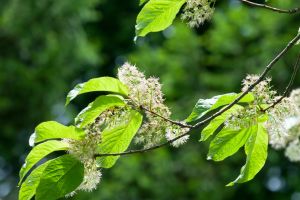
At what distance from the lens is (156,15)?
210 centimetres

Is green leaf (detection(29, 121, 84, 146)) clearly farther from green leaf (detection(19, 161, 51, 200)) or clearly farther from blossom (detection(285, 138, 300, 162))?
blossom (detection(285, 138, 300, 162))

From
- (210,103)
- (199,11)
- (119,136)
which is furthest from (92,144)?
(199,11)

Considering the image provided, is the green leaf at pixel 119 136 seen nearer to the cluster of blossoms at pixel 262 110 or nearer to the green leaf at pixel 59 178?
the green leaf at pixel 59 178

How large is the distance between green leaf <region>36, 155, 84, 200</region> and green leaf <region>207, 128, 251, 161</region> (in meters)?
0.43

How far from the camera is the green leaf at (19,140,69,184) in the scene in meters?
2.01

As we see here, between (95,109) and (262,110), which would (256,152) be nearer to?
(262,110)

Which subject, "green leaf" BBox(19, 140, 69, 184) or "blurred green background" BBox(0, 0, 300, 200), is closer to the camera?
"green leaf" BBox(19, 140, 69, 184)

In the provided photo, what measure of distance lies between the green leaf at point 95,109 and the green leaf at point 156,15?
0.25 meters

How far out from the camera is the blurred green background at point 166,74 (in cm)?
1073

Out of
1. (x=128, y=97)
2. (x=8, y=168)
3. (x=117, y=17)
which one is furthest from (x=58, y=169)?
(x=117, y=17)

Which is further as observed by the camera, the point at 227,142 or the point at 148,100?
the point at 227,142

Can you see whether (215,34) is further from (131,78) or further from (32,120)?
(131,78)

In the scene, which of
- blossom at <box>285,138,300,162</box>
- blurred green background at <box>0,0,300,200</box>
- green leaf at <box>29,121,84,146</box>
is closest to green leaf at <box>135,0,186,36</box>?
green leaf at <box>29,121,84,146</box>

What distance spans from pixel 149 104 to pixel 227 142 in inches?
12.1
